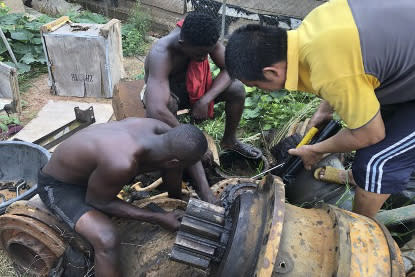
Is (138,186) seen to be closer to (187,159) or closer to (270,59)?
(187,159)

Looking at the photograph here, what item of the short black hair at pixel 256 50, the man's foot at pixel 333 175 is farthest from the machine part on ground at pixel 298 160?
the short black hair at pixel 256 50

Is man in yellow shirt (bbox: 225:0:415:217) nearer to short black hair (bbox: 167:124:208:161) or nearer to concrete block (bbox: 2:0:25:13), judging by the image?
short black hair (bbox: 167:124:208:161)

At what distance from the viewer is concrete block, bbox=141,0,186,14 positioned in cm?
745

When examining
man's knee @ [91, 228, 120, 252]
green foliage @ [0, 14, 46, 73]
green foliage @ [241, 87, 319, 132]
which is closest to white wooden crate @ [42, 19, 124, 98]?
green foliage @ [0, 14, 46, 73]

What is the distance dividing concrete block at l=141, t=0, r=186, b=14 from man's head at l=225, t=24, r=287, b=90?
5.63m

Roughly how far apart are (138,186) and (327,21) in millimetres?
1935

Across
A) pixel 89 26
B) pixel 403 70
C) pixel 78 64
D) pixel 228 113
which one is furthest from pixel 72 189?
pixel 89 26

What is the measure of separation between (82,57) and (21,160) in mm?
2155

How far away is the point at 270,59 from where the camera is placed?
2.08 m

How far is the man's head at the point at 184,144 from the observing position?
241cm

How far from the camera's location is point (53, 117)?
16.3 ft

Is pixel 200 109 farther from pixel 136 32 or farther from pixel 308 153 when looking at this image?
pixel 136 32

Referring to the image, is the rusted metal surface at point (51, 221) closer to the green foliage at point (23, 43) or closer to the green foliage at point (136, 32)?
the green foliage at point (23, 43)

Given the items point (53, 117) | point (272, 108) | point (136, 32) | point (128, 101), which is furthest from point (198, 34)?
point (136, 32)
